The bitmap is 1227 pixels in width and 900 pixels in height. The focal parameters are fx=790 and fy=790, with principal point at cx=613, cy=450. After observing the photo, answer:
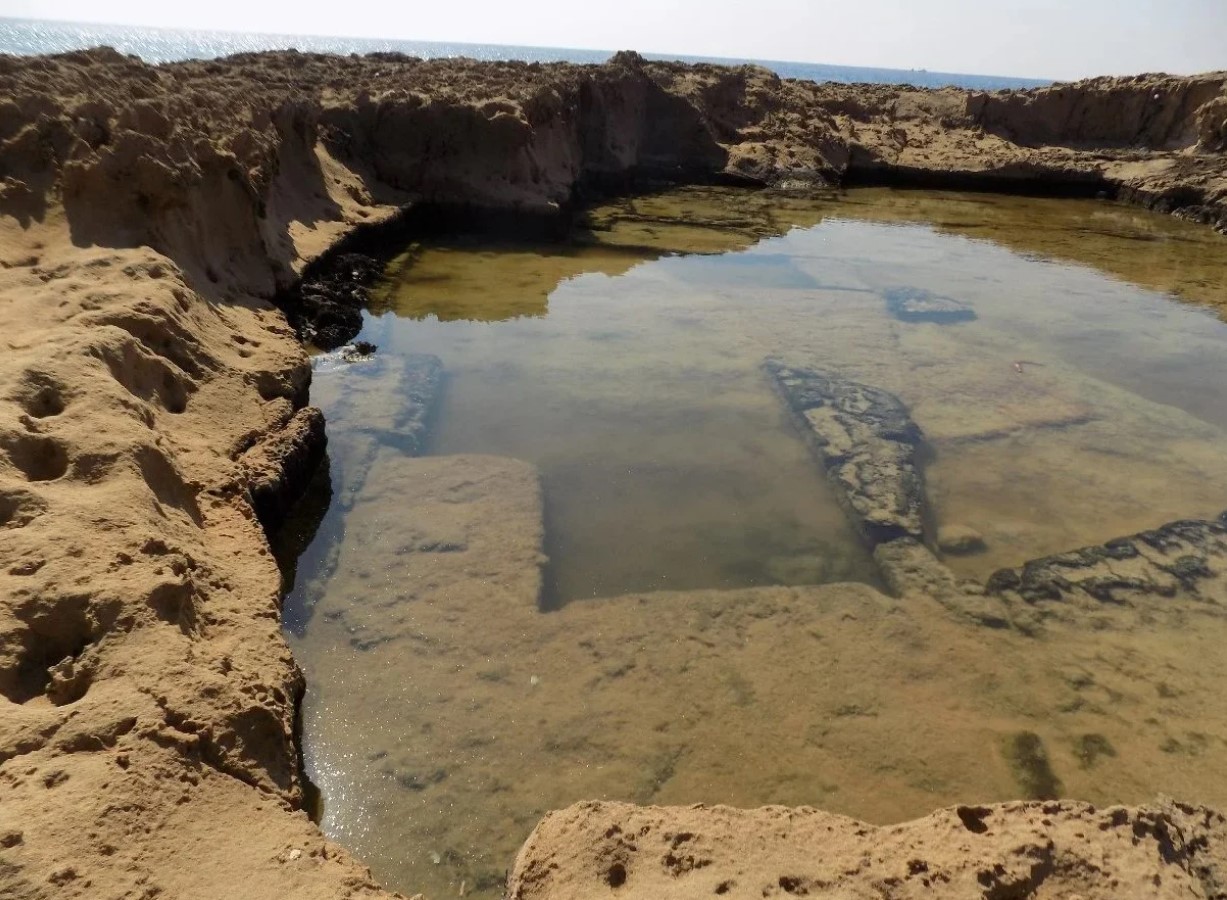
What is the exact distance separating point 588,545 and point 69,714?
266 centimetres

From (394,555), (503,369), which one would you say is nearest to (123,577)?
(394,555)

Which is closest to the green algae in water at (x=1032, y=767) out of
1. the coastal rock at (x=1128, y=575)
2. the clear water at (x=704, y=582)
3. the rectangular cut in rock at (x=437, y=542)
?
the clear water at (x=704, y=582)

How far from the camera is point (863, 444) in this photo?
5520mm

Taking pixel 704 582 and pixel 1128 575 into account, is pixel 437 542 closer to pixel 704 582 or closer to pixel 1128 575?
pixel 704 582

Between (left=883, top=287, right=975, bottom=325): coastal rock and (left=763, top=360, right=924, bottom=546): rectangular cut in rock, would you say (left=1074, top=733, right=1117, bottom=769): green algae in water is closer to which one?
(left=763, top=360, right=924, bottom=546): rectangular cut in rock

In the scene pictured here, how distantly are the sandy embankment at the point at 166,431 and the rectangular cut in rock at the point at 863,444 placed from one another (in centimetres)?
332

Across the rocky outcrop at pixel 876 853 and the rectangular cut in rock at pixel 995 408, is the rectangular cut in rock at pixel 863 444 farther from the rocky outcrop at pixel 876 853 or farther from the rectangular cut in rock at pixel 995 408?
the rocky outcrop at pixel 876 853

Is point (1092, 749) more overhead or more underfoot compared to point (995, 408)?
more underfoot

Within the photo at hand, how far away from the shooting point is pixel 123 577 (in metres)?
2.61

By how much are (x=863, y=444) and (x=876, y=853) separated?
12.1 feet

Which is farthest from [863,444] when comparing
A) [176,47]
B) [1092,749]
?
[176,47]

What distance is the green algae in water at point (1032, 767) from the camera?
10.1 ft

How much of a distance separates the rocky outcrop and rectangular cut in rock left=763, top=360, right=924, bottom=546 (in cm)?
236

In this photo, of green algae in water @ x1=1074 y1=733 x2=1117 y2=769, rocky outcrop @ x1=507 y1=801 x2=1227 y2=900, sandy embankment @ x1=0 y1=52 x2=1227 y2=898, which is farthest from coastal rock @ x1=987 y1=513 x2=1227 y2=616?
sandy embankment @ x1=0 y1=52 x2=1227 y2=898
